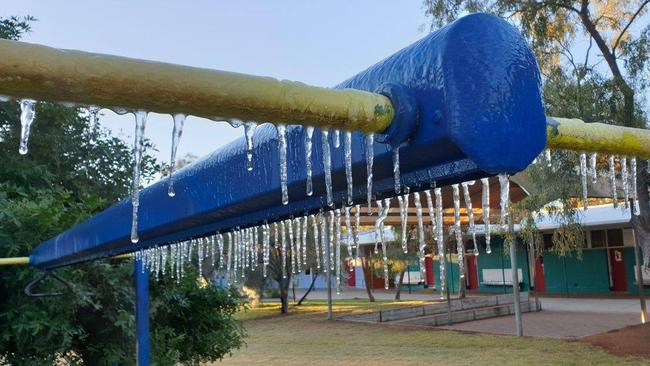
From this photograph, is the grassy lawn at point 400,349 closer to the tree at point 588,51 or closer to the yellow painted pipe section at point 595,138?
the tree at point 588,51

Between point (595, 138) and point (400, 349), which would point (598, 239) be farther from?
point (595, 138)

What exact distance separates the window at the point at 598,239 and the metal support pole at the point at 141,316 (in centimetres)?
2220

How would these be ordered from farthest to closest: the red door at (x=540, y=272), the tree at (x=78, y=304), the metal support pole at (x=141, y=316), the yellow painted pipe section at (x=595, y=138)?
the red door at (x=540, y=272), the tree at (x=78, y=304), the metal support pole at (x=141, y=316), the yellow painted pipe section at (x=595, y=138)

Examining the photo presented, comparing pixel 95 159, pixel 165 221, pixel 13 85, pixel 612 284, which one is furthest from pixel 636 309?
pixel 13 85

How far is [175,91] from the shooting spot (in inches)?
40.5

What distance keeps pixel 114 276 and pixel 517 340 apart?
8.91 metres

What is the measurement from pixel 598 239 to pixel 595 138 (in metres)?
24.7

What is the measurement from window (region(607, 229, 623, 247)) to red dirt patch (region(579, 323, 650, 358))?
36.6 ft

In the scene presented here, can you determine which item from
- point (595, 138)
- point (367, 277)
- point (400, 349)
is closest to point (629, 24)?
point (400, 349)

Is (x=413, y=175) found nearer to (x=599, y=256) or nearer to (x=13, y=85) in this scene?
(x=13, y=85)

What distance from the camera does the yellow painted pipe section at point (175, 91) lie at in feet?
3.10

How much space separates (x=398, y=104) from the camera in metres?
1.24

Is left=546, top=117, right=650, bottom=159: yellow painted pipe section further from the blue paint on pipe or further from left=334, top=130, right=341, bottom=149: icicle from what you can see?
left=334, top=130, right=341, bottom=149: icicle

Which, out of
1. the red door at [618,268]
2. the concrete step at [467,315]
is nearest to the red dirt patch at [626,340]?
the concrete step at [467,315]
